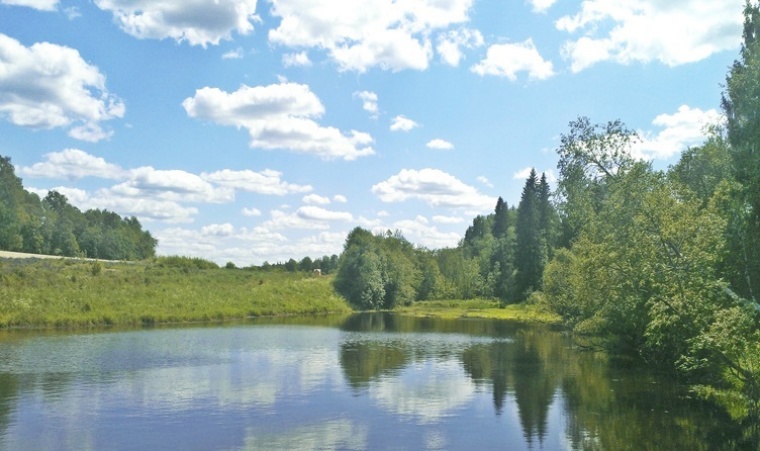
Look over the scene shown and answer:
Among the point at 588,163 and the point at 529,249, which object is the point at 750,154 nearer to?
the point at 588,163

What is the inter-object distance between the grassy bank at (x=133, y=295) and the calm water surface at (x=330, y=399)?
11938 millimetres

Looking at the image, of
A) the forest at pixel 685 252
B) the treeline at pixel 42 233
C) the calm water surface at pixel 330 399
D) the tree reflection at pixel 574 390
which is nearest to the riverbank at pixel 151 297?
the calm water surface at pixel 330 399

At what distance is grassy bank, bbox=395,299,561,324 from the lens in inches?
3425

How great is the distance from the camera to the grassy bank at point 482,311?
8700cm

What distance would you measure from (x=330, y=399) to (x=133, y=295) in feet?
166

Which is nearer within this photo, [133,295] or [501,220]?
[133,295]

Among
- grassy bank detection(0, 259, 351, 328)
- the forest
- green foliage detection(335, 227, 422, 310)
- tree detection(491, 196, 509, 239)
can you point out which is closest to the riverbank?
grassy bank detection(0, 259, 351, 328)

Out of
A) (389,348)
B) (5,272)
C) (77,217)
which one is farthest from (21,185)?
(389,348)

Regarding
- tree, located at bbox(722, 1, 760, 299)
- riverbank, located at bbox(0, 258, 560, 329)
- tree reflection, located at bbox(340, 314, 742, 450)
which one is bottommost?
tree reflection, located at bbox(340, 314, 742, 450)

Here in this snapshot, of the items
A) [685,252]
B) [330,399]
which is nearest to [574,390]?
[685,252]

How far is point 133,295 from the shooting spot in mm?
73000

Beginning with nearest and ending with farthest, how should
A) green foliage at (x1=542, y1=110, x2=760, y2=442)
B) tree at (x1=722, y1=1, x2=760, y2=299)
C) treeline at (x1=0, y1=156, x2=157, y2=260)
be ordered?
tree at (x1=722, y1=1, x2=760, y2=299), green foliage at (x1=542, y1=110, x2=760, y2=442), treeline at (x1=0, y1=156, x2=157, y2=260)

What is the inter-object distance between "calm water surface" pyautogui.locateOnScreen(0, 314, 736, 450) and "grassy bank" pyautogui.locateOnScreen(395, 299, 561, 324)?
36.8m

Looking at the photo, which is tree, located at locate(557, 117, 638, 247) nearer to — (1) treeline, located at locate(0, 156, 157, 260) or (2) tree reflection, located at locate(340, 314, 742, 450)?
(2) tree reflection, located at locate(340, 314, 742, 450)
